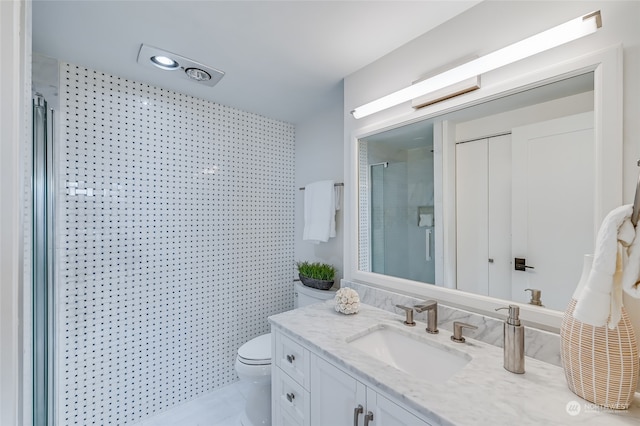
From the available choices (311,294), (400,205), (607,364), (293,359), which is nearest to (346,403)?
(293,359)

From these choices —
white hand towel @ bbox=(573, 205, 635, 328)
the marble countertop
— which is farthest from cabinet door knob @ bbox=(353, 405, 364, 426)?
white hand towel @ bbox=(573, 205, 635, 328)

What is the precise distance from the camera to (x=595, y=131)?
0.91 metres

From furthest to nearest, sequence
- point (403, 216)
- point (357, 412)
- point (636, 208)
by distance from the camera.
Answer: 1. point (403, 216)
2. point (357, 412)
3. point (636, 208)

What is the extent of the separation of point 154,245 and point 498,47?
2.26 metres

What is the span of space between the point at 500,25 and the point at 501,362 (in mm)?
1332

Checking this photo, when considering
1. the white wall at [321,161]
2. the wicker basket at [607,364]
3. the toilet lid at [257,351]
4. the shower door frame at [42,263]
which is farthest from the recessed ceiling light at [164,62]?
the wicker basket at [607,364]

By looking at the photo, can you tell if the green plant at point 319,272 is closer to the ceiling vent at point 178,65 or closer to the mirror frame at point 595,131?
the mirror frame at point 595,131

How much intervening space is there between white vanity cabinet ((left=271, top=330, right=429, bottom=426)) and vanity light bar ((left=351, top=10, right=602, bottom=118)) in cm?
128

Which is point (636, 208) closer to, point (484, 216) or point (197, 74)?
point (484, 216)

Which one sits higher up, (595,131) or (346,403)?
(595,131)
